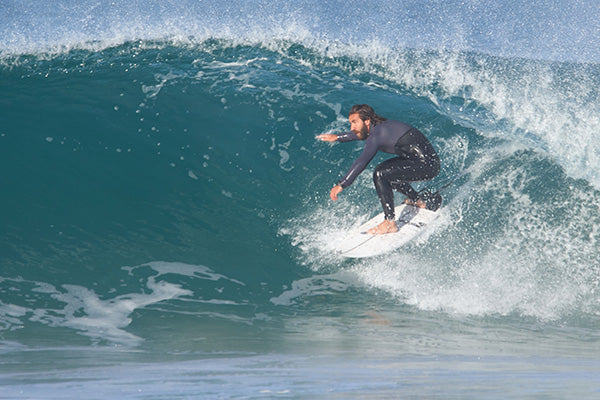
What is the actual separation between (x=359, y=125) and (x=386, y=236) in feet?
4.12

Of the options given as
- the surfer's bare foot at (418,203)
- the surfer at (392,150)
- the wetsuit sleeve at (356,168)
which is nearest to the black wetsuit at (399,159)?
the surfer at (392,150)

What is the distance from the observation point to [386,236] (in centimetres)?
649

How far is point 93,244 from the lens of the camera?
6.50 m

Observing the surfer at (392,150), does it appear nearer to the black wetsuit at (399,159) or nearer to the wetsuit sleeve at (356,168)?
the black wetsuit at (399,159)

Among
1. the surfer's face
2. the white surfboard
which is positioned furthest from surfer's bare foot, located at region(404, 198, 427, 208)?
the surfer's face

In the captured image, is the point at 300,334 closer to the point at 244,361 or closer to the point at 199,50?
the point at 244,361

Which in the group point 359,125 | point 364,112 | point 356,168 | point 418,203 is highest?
point 364,112

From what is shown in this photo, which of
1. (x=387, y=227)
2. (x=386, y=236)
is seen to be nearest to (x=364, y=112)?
(x=387, y=227)

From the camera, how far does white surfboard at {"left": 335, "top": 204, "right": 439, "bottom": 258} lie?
21.1 ft

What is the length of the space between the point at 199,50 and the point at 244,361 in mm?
7599

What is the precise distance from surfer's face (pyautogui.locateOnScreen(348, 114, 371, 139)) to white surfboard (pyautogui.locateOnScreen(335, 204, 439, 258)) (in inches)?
42.7

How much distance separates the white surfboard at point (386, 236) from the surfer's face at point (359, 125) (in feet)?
3.56

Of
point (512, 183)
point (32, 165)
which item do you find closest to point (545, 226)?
point (512, 183)

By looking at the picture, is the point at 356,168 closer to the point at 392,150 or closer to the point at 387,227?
the point at 392,150
